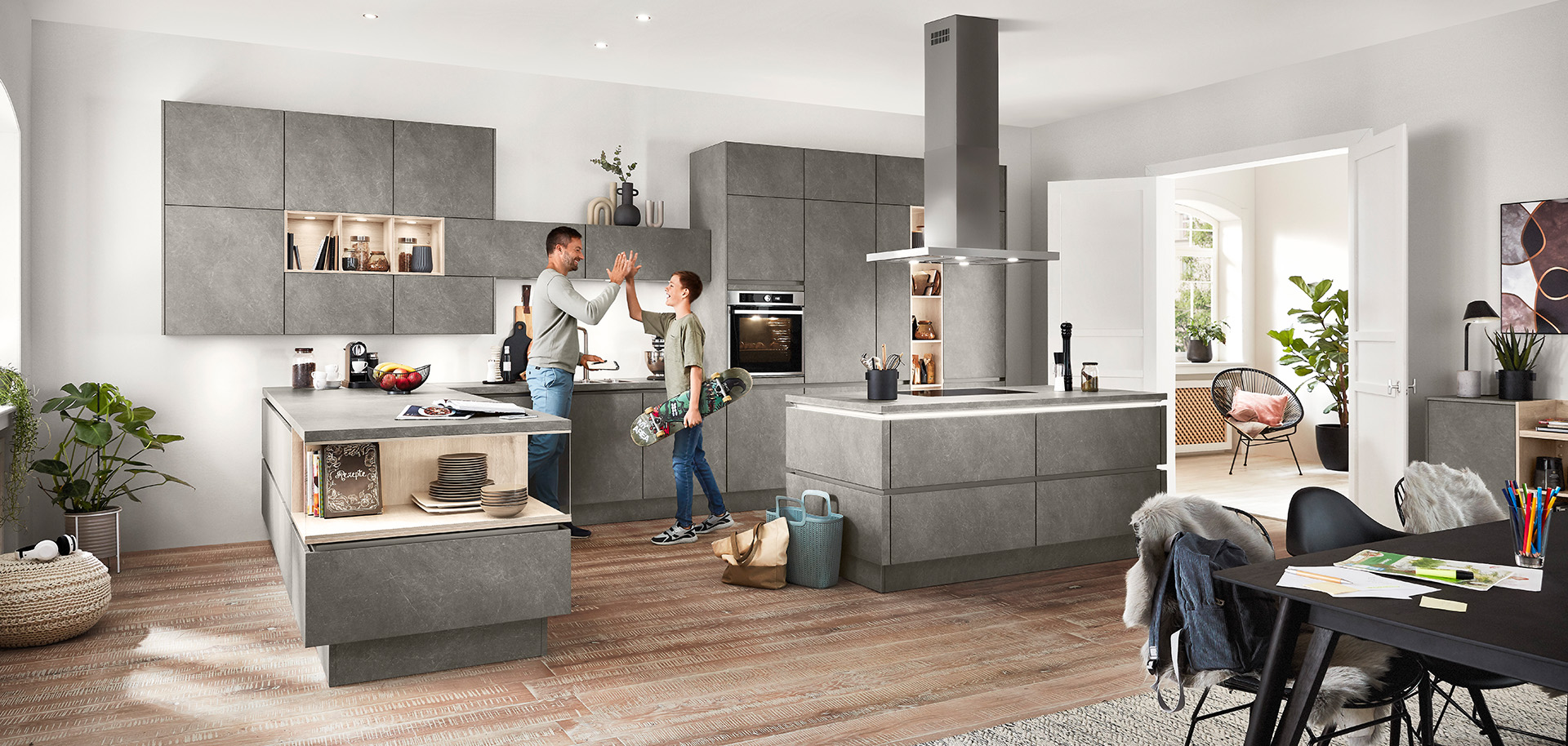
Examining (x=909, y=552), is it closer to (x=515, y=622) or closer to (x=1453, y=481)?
(x=515, y=622)

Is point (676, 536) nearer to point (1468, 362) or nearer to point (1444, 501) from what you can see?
point (1444, 501)

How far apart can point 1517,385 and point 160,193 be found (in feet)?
23.5

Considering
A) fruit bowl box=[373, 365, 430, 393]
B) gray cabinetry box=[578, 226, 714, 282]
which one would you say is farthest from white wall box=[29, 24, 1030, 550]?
fruit bowl box=[373, 365, 430, 393]

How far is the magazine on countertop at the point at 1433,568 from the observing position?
7.00 feet

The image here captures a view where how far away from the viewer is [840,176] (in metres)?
7.05

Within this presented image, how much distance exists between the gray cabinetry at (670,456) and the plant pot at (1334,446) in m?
5.10

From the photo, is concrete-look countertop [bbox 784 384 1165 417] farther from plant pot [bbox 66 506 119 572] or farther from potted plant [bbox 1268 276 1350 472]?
potted plant [bbox 1268 276 1350 472]

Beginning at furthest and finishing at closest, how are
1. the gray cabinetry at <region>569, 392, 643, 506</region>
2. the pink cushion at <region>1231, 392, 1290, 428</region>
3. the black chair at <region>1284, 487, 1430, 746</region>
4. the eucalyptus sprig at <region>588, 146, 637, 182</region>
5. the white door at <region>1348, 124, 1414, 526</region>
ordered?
the pink cushion at <region>1231, 392, 1290, 428</region>
the eucalyptus sprig at <region>588, 146, 637, 182</region>
the gray cabinetry at <region>569, 392, 643, 506</region>
the white door at <region>1348, 124, 1414, 526</region>
the black chair at <region>1284, 487, 1430, 746</region>

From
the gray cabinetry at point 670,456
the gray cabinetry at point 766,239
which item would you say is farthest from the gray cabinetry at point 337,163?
the gray cabinetry at point 766,239

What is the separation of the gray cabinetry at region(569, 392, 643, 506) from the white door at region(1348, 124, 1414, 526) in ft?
13.9

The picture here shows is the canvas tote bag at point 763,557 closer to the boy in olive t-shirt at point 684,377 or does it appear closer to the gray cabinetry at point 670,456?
the boy in olive t-shirt at point 684,377

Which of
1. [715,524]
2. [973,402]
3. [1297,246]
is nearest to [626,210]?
[715,524]

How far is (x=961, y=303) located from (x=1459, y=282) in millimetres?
3059

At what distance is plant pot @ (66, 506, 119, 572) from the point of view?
16.8 feet
